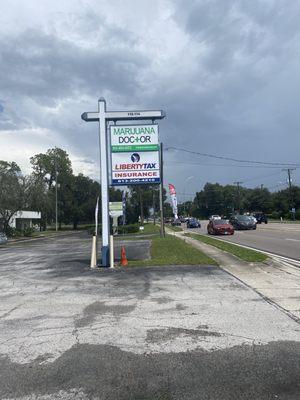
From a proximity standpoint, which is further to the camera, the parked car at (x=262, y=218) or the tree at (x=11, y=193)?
the parked car at (x=262, y=218)

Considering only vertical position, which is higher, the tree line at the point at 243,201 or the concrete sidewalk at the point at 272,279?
the tree line at the point at 243,201

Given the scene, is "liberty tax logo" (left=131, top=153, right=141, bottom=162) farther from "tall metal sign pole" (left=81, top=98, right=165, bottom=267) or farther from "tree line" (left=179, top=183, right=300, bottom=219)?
"tree line" (left=179, top=183, right=300, bottom=219)

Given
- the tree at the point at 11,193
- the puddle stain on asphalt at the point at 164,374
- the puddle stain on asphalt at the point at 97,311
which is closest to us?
the puddle stain on asphalt at the point at 164,374

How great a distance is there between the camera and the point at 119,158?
17.3 metres

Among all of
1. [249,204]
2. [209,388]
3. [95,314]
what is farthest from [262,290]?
[249,204]

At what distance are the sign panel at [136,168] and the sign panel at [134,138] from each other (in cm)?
19

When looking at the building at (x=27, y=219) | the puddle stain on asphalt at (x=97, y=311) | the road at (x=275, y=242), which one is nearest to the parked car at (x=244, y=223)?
the road at (x=275, y=242)

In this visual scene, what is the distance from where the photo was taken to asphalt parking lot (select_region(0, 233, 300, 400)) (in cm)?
488

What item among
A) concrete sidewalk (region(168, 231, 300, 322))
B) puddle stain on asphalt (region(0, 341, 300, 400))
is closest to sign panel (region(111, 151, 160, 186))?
concrete sidewalk (region(168, 231, 300, 322))

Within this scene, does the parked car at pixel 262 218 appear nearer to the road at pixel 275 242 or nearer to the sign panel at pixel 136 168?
the road at pixel 275 242

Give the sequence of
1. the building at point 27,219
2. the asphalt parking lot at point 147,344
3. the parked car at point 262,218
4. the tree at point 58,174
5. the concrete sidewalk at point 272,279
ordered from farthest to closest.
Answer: the tree at point 58,174 < the building at point 27,219 < the parked car at point 262,218 < the concrete sidewalk at point 272,279 < the asphalt parking lot at point 147,344

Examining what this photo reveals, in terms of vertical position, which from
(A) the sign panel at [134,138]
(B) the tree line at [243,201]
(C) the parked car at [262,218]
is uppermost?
(B) the tree line at [243,201]

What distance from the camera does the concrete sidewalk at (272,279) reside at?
895 centimetres

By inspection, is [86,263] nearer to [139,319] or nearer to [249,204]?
[139,319]
